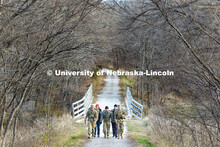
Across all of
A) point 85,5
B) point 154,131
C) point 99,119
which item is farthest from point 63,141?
point 85,5

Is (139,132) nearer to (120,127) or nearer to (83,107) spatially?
(120,127)

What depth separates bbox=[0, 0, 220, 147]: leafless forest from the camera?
19.0 ft

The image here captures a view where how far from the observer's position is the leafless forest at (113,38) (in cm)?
579

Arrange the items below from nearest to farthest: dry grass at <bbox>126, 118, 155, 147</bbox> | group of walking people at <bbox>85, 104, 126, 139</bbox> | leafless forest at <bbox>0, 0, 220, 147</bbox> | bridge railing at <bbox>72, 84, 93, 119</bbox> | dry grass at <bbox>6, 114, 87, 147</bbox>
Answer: leafless forest at <bbox>0, 0, 220, 147</bbox>, dry grass at <bbox>6, 114, 87, 147</bbox>, group of walking people at <bbox>85, 104, 126, 139</bbox>, dry grass at <bbox>126, 118, 155, 147</bbox>, bridge railing at <bbox>72, 84, 93, 119</bbox>

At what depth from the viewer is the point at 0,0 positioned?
448 centimetres

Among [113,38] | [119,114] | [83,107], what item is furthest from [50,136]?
[83,107]

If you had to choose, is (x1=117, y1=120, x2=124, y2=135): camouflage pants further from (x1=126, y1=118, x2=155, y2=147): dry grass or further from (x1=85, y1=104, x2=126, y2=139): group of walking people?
(x1=126, y1=118, x2=155, y2=147): dry grass

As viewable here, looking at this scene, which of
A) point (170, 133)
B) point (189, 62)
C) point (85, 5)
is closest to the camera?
point (85, 5)

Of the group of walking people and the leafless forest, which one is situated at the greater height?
the leafless forest

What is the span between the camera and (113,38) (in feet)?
45.9

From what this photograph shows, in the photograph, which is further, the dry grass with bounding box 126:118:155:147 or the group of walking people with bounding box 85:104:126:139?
the dry grass with bounding box 126:118:155:147

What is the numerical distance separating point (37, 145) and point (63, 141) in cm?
225

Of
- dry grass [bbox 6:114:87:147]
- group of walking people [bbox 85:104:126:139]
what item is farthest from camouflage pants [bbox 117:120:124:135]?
dry grass [bbox 6:114:87:147]

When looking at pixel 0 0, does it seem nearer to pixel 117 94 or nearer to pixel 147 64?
pixel 147 64
